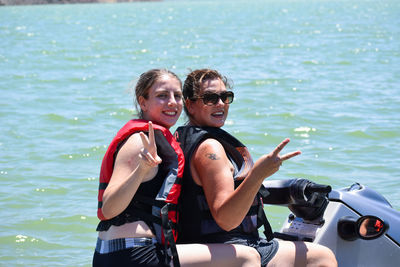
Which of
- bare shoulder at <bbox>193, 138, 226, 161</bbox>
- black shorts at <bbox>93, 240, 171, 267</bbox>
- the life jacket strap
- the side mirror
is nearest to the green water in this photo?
bare shoulder at <bbox>193, 138, 226, 161</bbox>

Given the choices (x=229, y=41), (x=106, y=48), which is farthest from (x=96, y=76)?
(x=229, y=41)

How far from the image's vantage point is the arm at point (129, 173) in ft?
8.84

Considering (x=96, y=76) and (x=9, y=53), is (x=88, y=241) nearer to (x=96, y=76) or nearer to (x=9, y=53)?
(x=96, y=76)

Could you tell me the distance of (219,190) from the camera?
2.83 m

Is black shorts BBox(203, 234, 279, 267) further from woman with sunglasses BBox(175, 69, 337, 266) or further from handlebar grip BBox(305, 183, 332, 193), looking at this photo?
handlebar grip BBox(305, 183, 332, 193)

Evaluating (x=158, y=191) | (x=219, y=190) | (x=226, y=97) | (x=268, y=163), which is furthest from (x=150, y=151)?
(x=226, y=97)

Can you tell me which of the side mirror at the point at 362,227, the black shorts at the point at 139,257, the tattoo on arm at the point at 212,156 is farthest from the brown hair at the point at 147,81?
the side mirror at the point at 362,227

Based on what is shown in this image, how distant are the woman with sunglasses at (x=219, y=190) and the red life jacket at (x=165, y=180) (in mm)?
87

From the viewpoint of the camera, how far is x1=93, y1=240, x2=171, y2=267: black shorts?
9.05ft

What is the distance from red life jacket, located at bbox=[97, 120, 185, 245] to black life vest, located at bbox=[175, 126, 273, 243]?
71 mm

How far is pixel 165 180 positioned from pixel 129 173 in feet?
0.64

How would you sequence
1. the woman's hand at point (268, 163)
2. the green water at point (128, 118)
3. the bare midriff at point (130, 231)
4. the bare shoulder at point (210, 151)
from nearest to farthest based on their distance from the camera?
the woman's hand at point (268, 163) → the bare midriff at point (130, 231) → the bare shoulder at point (210, 151) → the green water at point (128, 118)

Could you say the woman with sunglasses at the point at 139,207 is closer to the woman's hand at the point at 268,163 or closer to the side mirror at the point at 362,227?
the woman's hand at the point at 268,163

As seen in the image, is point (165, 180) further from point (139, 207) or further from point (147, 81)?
point (147, 81)
